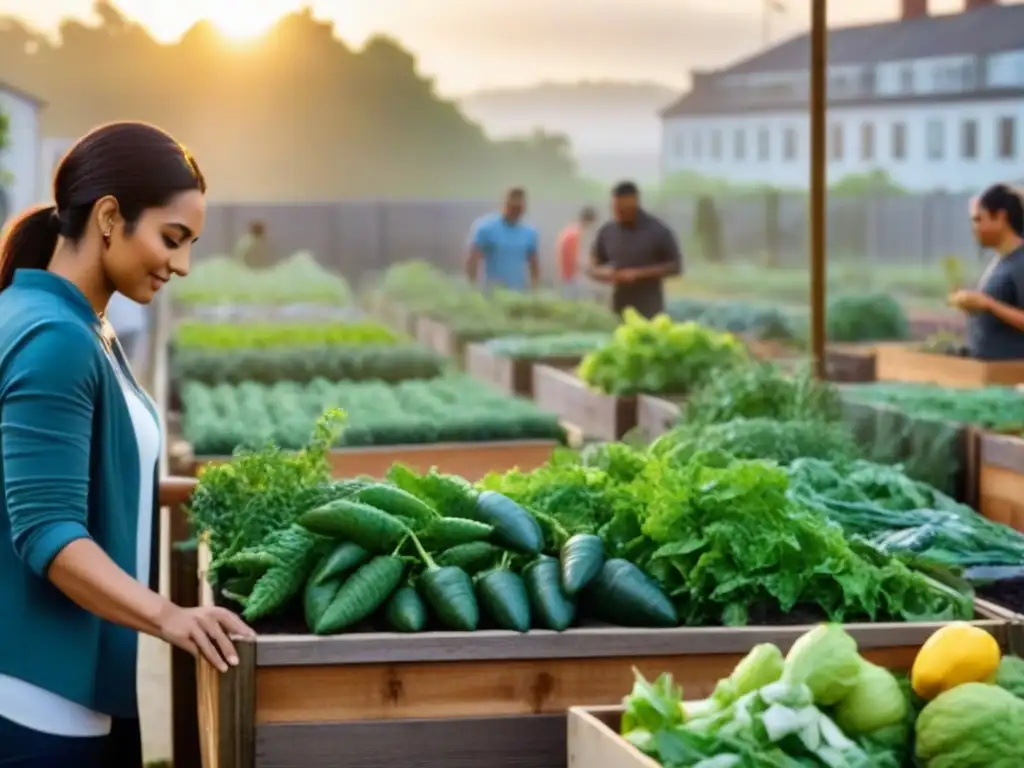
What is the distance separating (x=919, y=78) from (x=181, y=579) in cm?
2794

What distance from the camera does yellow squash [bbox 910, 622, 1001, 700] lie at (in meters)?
2.63

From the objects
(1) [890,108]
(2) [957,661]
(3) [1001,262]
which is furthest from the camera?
(1) [890,108]

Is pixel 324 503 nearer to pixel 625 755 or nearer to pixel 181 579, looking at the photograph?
pixel 625 755

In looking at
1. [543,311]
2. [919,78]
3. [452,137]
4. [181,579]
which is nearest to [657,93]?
[452,137]

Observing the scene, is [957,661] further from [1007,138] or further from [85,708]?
[1007,138]

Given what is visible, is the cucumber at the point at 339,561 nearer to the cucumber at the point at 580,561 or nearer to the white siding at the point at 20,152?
the cucumber at the point at 580,561

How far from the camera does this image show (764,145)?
36.4 meters

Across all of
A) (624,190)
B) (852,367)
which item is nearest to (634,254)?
(624,190)

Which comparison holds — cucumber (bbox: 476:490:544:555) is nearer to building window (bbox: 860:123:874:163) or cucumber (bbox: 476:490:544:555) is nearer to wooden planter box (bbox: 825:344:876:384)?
wooden planter box (bbox: 825:344:876:384)

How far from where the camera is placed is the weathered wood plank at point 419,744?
3104 mm

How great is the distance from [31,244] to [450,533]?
0.98 meters

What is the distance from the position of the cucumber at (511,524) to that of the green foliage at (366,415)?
10.4ft

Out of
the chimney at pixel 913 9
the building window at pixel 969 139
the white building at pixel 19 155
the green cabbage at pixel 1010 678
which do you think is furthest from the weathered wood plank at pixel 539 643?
the building window at pixel 969 139

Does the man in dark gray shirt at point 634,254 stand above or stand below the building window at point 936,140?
below
